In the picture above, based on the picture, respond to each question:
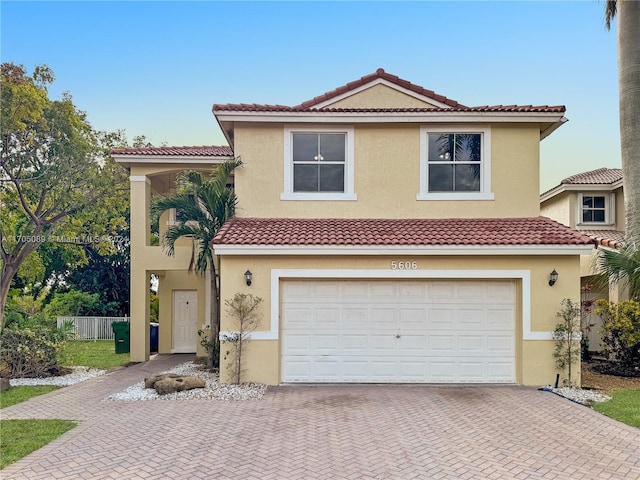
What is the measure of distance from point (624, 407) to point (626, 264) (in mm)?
4116

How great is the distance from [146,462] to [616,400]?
30.5 feet

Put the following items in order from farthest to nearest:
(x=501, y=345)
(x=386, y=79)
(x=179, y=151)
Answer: (x=179, y=151) → (x=386, y=79) → (x=501, y=345)

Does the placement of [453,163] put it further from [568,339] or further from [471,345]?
[568,339]

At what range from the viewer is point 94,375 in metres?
12.8

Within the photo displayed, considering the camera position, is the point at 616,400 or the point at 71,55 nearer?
the point at 616,400

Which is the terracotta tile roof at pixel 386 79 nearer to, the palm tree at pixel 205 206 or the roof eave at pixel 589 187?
the palm tree at pixel 205 206

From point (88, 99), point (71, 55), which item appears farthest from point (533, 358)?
point (88, 99)

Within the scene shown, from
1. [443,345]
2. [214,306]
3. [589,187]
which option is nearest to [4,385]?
[214,306]

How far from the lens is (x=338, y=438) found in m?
7.15

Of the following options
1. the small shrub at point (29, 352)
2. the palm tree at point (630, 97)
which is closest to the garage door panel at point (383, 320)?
the palm tree at point (630, 97)

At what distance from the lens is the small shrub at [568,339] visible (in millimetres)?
10664

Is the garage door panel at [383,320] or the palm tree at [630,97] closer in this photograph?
the garage door panel at [383,320]

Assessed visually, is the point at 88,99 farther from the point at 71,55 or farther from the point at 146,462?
the point at 146,462

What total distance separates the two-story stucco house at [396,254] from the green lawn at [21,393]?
4.56m
